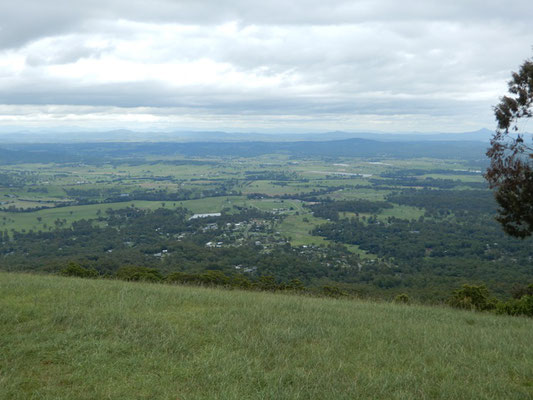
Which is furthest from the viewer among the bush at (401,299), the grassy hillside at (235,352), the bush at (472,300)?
the bush at (401,299)

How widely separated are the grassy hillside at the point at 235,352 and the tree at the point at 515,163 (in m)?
5.14

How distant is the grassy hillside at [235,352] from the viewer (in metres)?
4.56

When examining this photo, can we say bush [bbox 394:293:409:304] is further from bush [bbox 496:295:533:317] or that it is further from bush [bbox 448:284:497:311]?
bush [bbox 496:295:533:317]

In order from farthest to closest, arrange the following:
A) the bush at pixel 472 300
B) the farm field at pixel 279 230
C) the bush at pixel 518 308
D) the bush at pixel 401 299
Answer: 1. the farm field at pixel 279 230
2. the bush at pixel 401 299
3. the bush at pixel 472 300
4. the bush at pixel 518 308

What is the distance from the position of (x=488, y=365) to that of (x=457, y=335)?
6.20ft

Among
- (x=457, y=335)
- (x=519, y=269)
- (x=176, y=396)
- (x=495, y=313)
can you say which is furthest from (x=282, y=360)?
(x=519, y=269)

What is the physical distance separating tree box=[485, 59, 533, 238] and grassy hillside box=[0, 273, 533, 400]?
514cm

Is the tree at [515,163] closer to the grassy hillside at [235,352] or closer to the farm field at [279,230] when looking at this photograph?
the grassy hillside at [235,352]

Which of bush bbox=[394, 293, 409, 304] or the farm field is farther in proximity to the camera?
the farm field

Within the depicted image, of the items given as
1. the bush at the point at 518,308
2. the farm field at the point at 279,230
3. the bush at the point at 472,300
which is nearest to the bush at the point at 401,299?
the bush at the point at 472,300

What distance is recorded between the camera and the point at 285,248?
51125 millimetres

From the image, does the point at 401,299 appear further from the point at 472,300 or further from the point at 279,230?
the point at 279,230

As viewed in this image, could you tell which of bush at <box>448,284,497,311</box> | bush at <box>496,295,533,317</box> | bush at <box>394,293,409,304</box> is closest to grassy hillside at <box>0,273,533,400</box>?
bush at <box>496,295,533,317</box>

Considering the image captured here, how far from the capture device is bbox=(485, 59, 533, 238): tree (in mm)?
12188
